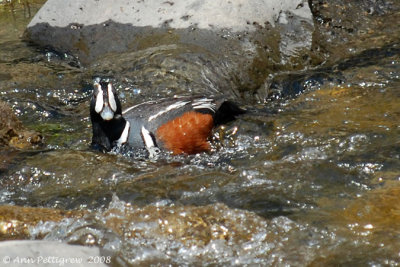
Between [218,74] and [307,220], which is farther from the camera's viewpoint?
[218,74]

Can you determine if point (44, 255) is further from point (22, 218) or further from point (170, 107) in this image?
point (170, 107)

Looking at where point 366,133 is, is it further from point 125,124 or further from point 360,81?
point 125,124

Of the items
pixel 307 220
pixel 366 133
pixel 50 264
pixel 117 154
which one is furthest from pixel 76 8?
pixel 50 264

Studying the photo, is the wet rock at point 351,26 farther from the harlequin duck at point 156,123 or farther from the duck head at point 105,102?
the duck head at point 105,102

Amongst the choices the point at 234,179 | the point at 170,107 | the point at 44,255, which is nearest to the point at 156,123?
the point at 170,107

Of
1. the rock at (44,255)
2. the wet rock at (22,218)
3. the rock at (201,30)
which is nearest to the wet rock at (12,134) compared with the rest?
the wet rock at (22,218)

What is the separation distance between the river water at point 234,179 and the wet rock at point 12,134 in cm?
16

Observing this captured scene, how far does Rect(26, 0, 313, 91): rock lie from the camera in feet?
25.3

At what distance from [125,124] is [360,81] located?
266cm

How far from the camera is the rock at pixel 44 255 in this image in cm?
329

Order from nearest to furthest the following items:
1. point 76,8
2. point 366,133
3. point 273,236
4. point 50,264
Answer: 1. point 50,264
2. point 273,236
3. point 366,133
4. point 76,8

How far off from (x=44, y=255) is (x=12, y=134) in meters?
3.07

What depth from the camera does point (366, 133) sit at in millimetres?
5914

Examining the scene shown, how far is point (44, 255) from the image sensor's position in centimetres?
340
